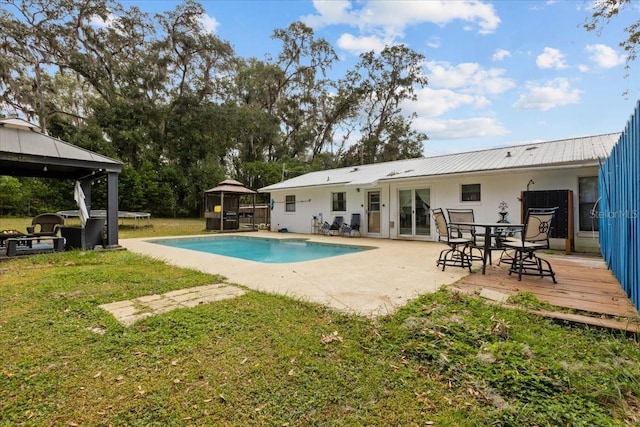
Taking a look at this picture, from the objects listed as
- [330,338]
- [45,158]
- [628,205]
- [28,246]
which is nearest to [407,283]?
[330,338]

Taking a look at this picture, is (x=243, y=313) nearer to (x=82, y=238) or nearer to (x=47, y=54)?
(x=82, y=238)

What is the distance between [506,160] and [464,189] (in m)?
1.48

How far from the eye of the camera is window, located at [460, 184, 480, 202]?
32.6ft

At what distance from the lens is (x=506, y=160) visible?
964 cm

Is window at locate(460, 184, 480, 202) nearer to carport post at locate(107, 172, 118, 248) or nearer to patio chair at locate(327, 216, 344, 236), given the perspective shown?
patio chair at locate(327, 216, 344, 236)

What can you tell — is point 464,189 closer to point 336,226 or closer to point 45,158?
point 336,226

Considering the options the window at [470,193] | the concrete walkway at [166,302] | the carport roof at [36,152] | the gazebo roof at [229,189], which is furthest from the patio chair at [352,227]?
the concrete walkway at [166,302]

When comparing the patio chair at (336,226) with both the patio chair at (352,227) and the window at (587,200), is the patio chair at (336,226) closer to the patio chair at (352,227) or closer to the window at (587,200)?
the patio chair at (352,227)

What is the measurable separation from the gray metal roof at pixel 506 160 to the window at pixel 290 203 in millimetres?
2249

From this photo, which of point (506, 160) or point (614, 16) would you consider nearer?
point (614, 16)

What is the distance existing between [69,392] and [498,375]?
2826 mm

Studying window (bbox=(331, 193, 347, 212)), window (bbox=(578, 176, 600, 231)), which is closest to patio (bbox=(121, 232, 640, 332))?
window (bbox=(578, 176, 600, 231))

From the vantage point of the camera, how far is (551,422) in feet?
5.54

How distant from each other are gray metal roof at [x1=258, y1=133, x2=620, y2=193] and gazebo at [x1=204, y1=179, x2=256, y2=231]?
15.2 feet
